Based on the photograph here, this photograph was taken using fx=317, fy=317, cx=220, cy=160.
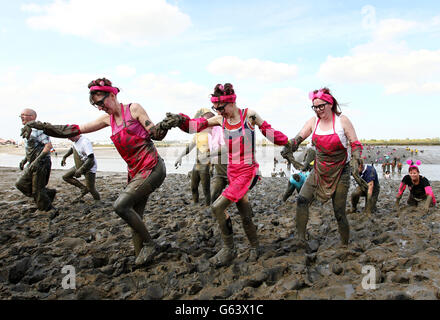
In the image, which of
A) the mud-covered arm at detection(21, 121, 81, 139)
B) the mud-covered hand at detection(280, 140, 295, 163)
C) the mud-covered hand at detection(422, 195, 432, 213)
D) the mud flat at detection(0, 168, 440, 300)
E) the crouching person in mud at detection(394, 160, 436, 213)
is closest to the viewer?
the mud flat at detection(0, 168, 440, 300)

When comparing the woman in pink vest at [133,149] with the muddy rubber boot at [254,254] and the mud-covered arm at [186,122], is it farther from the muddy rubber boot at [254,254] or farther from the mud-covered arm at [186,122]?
the muddy rubber boot at [254,254]

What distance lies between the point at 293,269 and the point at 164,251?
2.08 m

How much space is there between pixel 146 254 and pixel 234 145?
6.70ft

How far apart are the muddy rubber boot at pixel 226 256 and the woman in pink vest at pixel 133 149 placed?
91cm

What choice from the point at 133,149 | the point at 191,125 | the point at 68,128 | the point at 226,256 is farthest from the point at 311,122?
the point at 68,128

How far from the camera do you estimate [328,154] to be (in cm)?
499

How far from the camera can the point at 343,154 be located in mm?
4973

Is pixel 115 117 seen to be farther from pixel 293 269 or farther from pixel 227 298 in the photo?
pixel 293 269

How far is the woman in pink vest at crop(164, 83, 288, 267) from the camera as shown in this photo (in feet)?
15.1

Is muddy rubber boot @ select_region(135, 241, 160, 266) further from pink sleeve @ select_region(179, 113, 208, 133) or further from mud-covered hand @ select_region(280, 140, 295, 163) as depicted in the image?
mud-covered hand @ select_region(280, 140, 295, 163)

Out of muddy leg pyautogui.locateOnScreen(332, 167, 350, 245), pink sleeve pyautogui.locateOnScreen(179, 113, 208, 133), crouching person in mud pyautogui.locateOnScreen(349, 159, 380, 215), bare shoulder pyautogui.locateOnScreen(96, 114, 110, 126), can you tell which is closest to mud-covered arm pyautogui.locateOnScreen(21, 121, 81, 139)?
bare shoulder pyautogui.locateOnScreen(96, 114, 110, 126)

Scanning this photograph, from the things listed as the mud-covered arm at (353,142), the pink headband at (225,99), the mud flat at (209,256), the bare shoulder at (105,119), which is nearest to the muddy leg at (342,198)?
the mud-covered arm at (353,142)

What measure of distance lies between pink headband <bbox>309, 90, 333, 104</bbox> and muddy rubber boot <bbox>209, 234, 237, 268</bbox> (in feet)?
8.22
